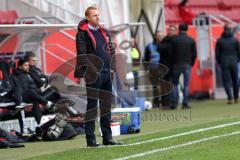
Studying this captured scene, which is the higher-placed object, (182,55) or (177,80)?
(182,55)

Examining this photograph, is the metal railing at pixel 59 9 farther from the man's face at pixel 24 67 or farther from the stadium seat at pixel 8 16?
the man's face at pixel 24 67

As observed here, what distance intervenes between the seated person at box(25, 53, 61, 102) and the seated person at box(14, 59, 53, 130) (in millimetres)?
300

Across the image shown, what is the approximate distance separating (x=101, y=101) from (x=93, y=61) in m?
0.66

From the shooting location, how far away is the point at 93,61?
1243 centimetres

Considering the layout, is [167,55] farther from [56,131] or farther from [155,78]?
[56,131]

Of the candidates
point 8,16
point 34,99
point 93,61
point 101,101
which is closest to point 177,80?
point 8,16

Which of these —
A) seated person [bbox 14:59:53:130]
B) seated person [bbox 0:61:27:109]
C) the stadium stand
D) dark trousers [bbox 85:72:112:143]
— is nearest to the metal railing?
seated person [bbox 14:59:53:130]

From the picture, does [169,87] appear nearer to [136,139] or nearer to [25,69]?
[25,69]

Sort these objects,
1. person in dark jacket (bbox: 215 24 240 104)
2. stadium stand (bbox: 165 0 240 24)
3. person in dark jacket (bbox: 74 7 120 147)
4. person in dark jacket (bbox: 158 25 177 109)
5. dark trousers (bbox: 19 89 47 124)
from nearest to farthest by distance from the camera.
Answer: person in dark jacket (bbox: 74 7 120 147) < dark trousers (bbox: 19 89 47 124) < person in dark jacket (bbox: 158 25 177 109) < person in dark jacket (bbox: 215 24 240 104) < stadium stand (bbox: 165 0 240 24)

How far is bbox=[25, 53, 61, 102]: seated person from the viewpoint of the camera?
16.2 metres

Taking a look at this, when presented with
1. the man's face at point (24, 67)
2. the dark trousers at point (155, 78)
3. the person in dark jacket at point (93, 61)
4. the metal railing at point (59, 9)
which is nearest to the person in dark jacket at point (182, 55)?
the dark trousers at point (155, 78)

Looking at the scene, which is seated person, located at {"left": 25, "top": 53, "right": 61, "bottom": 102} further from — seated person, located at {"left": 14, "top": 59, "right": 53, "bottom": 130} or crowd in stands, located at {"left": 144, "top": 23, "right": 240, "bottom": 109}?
crowd in stands, located at {"left": 144, "top": 23, "right": 240, "bottom": 109}

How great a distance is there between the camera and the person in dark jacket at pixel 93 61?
12180mm

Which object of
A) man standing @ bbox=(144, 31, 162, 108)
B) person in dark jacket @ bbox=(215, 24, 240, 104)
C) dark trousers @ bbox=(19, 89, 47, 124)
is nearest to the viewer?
dark trousers @ bbox=(19, 89, 47, 124)
